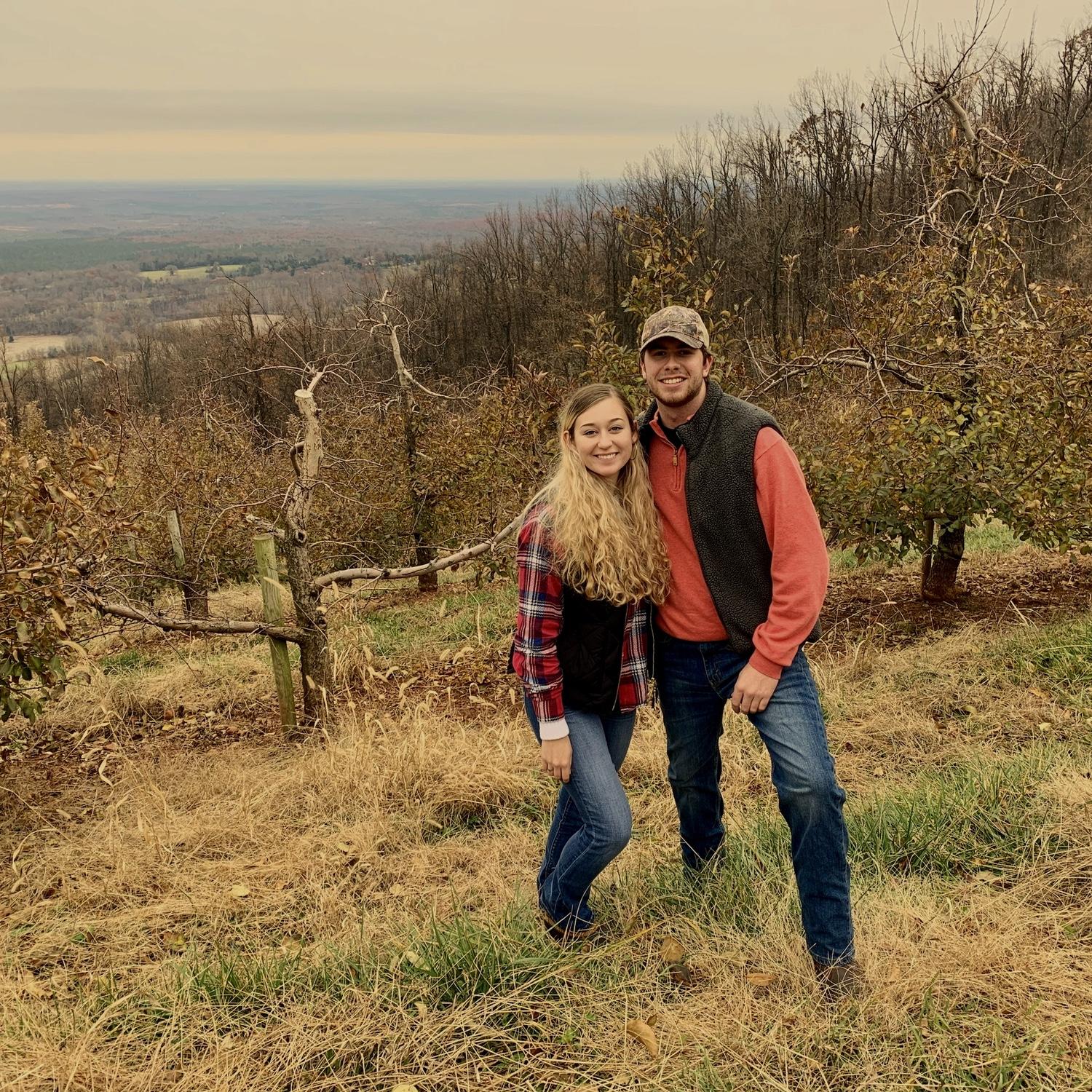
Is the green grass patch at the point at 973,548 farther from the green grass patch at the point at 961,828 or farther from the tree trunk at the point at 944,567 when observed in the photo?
the green grass patch at the point at 961,828

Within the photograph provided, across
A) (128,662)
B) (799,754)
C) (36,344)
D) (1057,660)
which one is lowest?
(128,662)

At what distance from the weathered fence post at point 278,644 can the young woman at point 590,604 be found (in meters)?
3.82

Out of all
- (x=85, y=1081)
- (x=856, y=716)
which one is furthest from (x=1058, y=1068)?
(x=856, y=716)

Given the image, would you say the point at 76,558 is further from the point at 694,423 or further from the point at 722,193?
the point at 722,193

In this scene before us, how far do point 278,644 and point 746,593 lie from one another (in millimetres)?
4390

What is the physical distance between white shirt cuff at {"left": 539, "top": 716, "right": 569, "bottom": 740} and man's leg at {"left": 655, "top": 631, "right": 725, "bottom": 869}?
38cm

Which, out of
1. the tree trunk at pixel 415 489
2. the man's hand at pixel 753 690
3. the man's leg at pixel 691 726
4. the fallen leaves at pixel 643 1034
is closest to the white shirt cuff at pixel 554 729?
the man's leg at pixel 691 726

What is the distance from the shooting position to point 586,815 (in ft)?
8.83

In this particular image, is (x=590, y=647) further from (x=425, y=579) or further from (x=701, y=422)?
(x=425, y=579)

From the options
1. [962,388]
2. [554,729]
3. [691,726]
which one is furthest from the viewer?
[962,388]

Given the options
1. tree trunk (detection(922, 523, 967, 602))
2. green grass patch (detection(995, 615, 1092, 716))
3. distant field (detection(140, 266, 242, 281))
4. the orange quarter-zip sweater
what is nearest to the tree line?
tree trunk (detection(922, 523, 967, 602))

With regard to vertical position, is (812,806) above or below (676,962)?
above

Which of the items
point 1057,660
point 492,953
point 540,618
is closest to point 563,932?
point 492,953

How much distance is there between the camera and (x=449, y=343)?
4775 centimetres
